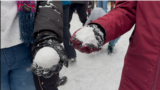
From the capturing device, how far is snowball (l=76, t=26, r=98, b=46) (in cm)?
77

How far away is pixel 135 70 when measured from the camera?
99cm

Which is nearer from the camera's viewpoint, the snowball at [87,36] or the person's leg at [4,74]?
the snowball at [87,36]

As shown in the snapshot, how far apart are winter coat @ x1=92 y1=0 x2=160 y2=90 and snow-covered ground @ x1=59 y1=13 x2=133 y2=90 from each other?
4.12 ft

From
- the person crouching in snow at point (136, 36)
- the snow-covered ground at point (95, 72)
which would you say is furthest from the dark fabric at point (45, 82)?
the snow-covered ground at point (95, 72)

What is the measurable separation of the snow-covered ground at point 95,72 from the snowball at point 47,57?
154 cm

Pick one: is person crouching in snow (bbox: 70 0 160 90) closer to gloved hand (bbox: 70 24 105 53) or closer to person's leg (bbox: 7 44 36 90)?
gloved hand (bbox: 70 24 105 53)

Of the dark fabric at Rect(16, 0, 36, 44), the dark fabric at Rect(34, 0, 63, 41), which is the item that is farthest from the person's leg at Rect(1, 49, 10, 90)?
the dark fabric at Rect(34, 0, 63, 41)

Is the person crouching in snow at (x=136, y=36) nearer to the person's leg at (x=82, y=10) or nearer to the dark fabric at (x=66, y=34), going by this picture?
the dark fabric at (x=66, y=34)

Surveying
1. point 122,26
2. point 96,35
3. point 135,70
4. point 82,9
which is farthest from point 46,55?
point 82,9

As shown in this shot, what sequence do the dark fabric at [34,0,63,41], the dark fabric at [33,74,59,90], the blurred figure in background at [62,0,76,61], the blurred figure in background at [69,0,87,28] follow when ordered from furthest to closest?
the blurred figure in background at [69,0,87,28] < the blurred figure in background at [62,0,76,61] < the dark fabric at [33,74,59,90] < the dark fabric at [34,0,63,41]

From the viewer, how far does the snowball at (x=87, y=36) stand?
770 millimetres

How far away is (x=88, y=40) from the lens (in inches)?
30.3

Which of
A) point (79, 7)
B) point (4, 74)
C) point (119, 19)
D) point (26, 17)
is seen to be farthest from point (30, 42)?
point (79, 7)

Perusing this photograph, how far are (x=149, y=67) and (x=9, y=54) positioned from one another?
942 millimetres
